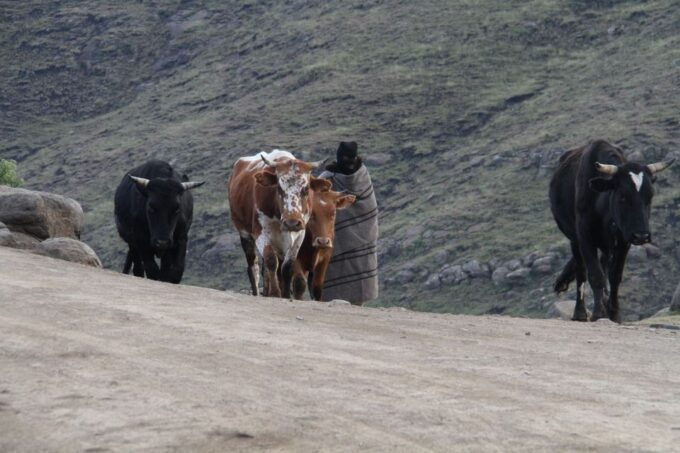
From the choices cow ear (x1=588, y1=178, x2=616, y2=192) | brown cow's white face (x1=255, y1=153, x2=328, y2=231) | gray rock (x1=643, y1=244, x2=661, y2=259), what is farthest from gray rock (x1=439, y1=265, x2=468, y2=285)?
brown cow's white face (x1=255, y1=153, x2=328, y2=231)

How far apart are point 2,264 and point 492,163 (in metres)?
24.1

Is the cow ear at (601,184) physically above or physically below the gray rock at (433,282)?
above

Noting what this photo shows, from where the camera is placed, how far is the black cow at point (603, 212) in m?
15.7

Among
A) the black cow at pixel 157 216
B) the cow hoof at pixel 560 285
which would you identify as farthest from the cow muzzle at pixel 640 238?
the black cow at pixel 157 216

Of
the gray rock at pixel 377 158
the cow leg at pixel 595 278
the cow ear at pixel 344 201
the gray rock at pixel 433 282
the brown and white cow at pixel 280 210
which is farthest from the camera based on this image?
the gray rock at pixel 377 158

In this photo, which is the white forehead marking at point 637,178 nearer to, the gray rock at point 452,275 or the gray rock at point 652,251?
the gray rock at point 652,251

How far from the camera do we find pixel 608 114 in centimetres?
3594

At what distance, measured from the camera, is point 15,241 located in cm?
1597

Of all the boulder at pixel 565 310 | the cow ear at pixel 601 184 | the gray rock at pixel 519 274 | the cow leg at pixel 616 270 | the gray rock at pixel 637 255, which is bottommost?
the gray rock at pixel 519 274

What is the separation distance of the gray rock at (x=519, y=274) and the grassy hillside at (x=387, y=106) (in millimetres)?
164

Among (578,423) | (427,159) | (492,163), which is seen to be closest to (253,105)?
(427,159)

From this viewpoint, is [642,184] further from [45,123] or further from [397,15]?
[45,123]

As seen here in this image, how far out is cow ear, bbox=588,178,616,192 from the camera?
15.8 meters

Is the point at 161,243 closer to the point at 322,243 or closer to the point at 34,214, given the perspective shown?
the point at 34,214
